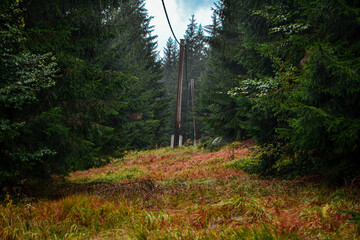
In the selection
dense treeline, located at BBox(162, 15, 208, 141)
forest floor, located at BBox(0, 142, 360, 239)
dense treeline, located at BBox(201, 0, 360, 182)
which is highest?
dense treeline, located at BBox(162, 15, 208, 141)

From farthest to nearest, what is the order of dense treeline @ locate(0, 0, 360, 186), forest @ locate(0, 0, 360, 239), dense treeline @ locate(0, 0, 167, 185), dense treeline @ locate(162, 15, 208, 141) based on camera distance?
dense treeline @ locate(162, 15, 208, 141)
dense treeline @ locate(0, 0, 167, 185)
dense treeline @ locate(0, 0, 360, 186)
forest @ locate(0, 0, 360, 239)

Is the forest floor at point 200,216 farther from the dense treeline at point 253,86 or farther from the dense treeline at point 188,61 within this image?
the dense treeline at point 188,61

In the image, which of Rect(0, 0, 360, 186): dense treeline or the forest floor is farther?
Rect(0, 0, 360, 186): dense treeline

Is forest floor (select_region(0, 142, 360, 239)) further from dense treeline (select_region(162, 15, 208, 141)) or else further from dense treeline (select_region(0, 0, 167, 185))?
dense treeline (select_region(162, 15, 208, 141))

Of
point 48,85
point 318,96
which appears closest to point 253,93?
point 318,96

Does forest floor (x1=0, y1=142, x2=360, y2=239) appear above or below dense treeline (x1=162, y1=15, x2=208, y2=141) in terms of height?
below

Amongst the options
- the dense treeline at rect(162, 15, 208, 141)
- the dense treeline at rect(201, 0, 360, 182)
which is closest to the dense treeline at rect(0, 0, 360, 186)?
the dense treeline at rect(201, 0, 360, 182)

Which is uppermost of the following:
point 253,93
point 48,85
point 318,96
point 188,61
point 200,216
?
point 188,61

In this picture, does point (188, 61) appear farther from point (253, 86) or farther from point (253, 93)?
point (253, 93)

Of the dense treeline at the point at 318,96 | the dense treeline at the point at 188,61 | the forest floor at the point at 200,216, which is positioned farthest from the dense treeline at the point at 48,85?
the dense treeline at the point at 188,61

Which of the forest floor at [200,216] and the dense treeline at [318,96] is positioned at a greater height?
the dense treeline at [318,96]

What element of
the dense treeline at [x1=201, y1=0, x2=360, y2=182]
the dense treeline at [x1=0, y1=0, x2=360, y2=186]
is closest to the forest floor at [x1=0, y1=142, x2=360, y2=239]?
the dense treeline at [x1=201, y1=0, x2=360, y2=182]

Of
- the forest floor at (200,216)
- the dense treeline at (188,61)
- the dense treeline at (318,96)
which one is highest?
the dense treeline at (188,61)

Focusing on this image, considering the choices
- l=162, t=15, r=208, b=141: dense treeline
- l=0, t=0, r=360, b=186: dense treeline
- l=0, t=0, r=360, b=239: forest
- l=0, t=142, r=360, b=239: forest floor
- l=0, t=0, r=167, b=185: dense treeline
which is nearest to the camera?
l=0, t=142, r=360, b=239: forest floor
